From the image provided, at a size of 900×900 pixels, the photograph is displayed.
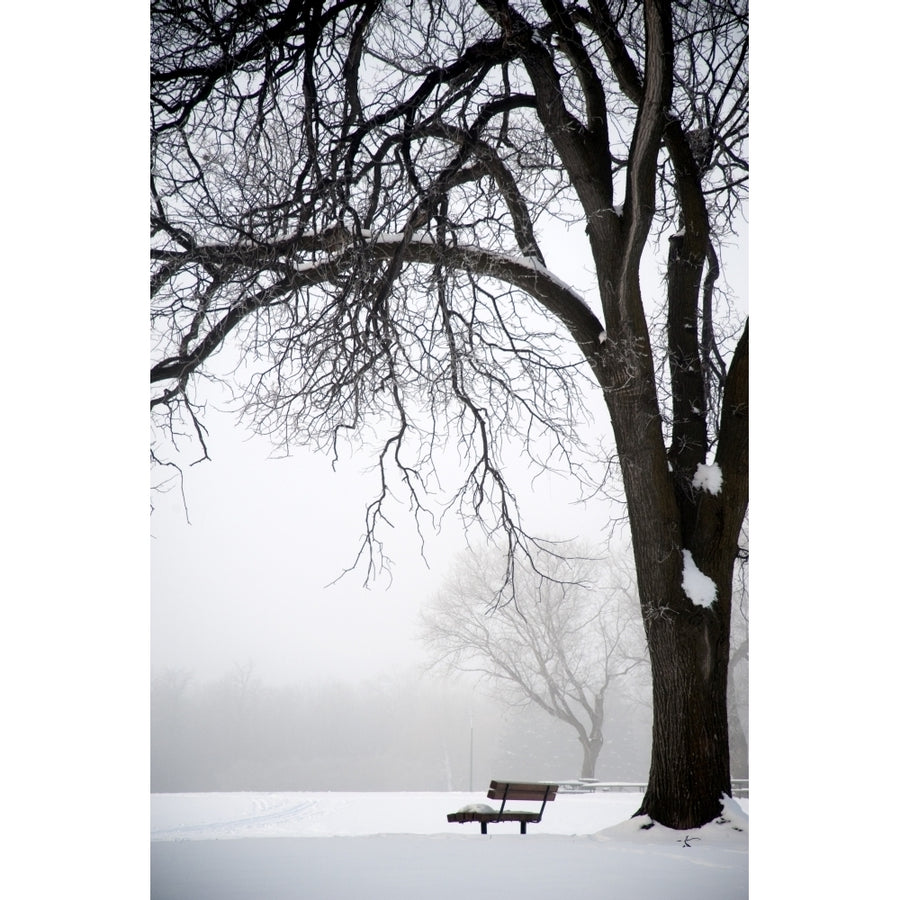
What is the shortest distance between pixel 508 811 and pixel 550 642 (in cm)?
770

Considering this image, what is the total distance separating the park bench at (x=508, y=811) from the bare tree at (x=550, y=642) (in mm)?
7108

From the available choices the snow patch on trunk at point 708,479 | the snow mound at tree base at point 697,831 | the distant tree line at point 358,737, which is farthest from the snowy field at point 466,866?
the distant tree line at point 358,737

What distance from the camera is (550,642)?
11.7 metres

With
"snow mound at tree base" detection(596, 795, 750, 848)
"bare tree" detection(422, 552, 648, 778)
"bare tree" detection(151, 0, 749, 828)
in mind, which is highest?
"bare tree" detection(151, 0, 749, 828)

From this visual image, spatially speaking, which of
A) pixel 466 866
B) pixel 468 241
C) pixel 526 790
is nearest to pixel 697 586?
pixel 526 790

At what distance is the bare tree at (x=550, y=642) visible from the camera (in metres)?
11.5

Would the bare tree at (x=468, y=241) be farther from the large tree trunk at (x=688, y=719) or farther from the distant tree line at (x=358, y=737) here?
the distant tree line at (x=358, y=737)

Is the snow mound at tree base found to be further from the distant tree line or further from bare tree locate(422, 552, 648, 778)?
bare tree locate(422, 552, 648, 778)

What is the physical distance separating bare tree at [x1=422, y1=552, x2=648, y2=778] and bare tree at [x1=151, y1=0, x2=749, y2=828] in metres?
7.24

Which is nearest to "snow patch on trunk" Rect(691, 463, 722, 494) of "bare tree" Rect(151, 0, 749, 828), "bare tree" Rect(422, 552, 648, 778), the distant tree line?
Answer: "bare tree" Rect(151, 0, 749, 828)

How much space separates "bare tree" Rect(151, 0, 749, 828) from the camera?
3.88 metres

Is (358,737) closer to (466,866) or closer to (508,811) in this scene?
(508,811)
